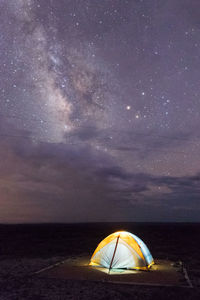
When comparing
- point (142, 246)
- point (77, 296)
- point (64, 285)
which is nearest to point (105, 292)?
point (77, 296)

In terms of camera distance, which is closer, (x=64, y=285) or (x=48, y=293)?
(x=48, y=293)

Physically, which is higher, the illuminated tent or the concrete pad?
the illuminated tent

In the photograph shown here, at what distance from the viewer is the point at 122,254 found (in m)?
14.9

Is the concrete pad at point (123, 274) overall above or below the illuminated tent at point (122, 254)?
below

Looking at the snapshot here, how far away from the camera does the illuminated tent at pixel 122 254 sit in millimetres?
14648

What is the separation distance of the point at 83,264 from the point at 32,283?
15.1ft

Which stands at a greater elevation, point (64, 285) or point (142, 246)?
point (142, 246)

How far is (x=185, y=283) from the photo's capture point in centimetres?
1215

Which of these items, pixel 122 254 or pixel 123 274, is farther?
pixel 122 254

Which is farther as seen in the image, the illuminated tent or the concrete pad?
the illuminated tent

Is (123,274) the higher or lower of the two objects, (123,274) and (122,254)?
the lower

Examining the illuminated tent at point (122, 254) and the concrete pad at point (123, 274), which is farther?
the illuminated tent at point (122, 254)

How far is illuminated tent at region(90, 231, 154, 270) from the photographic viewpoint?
48.1 ft

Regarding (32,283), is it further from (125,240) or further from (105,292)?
(125,240)
